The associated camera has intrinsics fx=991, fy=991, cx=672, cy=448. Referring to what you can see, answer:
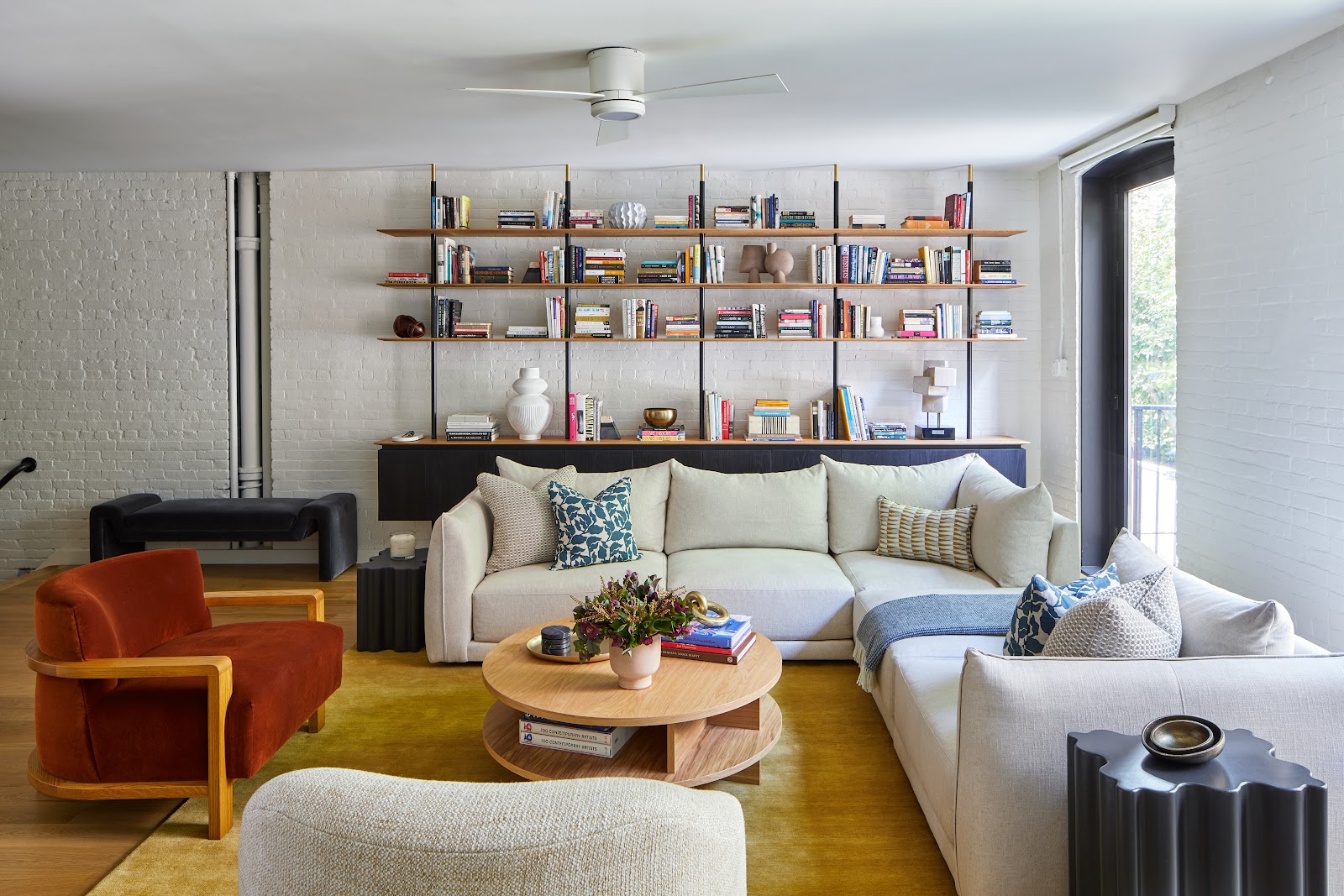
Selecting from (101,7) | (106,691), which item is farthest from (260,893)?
(101,7)

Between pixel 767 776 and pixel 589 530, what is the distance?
1.67 m

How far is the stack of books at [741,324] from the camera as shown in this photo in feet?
20.4

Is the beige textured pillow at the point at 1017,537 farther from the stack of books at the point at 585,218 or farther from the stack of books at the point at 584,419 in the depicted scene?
the stack of books at the point at 585,218

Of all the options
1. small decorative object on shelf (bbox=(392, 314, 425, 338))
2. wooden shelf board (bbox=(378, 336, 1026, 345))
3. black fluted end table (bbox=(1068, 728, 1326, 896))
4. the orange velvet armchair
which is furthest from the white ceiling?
black fluted end table (bbox=(1068, 728, 1326, 896))

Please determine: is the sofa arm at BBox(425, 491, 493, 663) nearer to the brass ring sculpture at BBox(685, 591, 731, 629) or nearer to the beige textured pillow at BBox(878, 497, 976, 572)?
the brass ring sculpture at BBox(685, 591, 731, 629)

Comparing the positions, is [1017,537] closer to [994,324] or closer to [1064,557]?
[1064,557]

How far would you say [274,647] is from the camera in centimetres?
325

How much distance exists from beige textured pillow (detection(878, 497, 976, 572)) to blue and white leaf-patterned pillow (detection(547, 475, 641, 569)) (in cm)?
122

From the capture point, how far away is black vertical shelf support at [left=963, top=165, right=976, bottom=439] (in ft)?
20.3

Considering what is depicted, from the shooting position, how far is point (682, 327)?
6.23 metres

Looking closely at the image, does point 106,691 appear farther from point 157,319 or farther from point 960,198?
point 960,198

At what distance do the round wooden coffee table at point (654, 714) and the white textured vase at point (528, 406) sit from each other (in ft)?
9.48

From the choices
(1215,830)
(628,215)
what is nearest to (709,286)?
(628,215)

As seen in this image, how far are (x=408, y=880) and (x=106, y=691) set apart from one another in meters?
2.30
